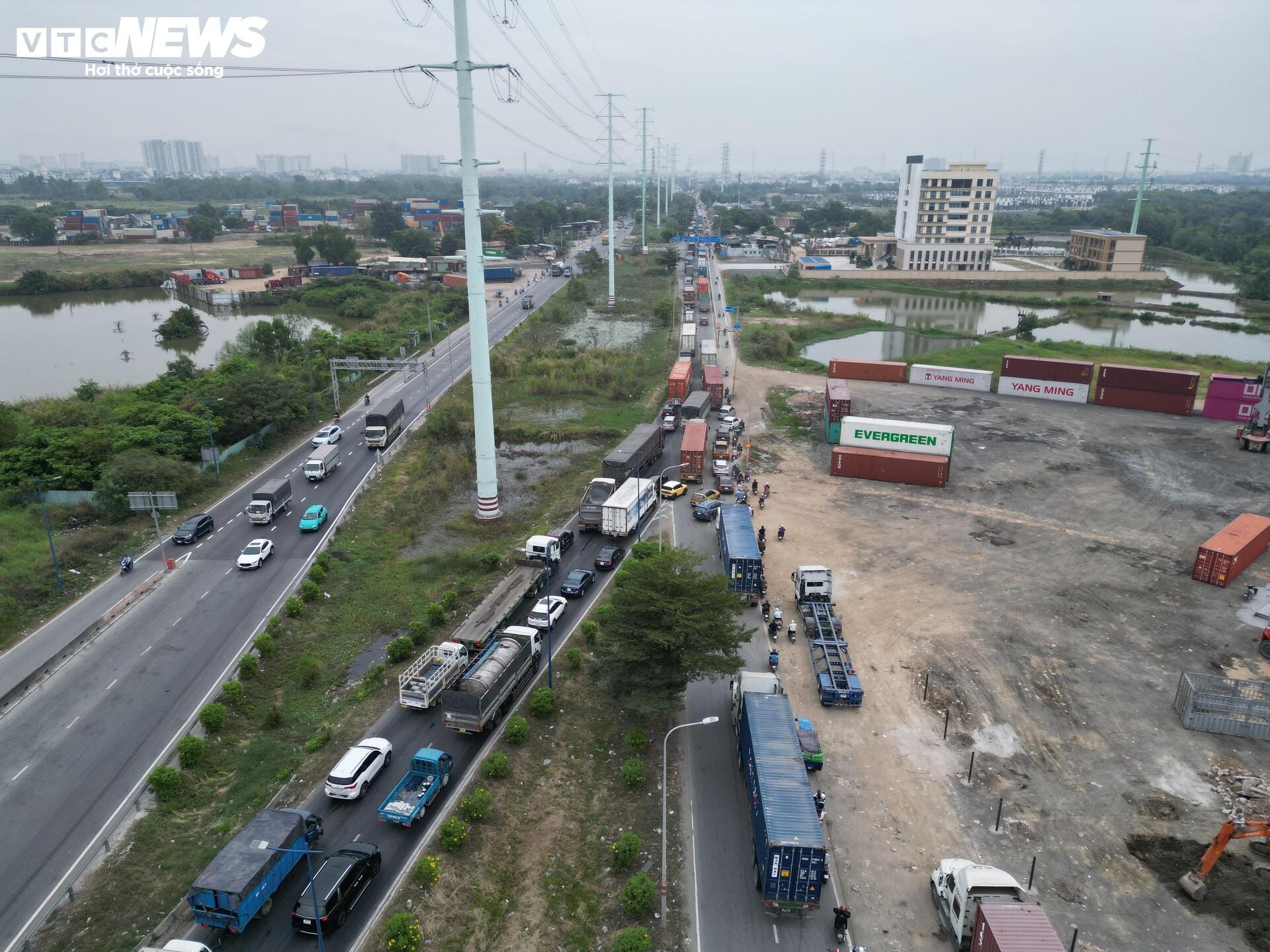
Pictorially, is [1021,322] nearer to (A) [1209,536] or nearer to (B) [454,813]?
(A) [1209,536]

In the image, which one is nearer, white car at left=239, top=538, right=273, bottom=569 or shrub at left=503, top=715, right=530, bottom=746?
shrub at left=503, top=715, right=530, bottom=746

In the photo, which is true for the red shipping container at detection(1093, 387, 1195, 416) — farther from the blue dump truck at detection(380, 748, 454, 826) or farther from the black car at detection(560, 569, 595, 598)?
the blue dump truck at detection(380, 748, 454, 826)

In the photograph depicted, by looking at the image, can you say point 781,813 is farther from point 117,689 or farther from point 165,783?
point 117,689

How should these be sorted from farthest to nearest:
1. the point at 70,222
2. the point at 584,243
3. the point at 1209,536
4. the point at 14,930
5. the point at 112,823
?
1. the point at 584,243
2. the point at 70,222
3. the point at 1209,536
4. the point at 112,823
5. the point at 14,930

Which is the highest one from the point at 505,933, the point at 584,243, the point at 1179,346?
the point at 584,243

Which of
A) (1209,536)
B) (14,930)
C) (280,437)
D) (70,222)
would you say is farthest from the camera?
(70,222)

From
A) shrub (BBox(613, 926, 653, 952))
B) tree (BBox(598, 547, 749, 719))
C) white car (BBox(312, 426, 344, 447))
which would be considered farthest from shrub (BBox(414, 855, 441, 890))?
white car (BBox(312, 426, 344, 447))

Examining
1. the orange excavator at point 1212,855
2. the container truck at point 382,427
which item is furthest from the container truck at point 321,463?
the orange excavator at point 1212,855

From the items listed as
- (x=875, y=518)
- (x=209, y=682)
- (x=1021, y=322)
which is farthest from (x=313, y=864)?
(x=1021, y=322)
